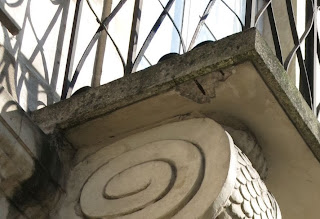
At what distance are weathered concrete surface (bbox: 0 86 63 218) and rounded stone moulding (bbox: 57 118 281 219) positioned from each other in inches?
3.6

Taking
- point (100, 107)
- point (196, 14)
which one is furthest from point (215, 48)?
point (196, 14)

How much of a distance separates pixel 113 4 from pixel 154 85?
888mm

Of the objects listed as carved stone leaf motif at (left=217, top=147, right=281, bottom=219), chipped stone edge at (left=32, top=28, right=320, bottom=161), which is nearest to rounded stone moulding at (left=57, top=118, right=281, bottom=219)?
carved stone leaf motif at (left=217, top=147, right=281, bottom=219)

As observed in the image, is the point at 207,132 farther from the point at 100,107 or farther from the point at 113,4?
the point at 113,4

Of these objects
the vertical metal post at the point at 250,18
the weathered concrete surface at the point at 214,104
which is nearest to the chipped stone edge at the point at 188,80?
→ the weathered concrete surface at the point at 214,104

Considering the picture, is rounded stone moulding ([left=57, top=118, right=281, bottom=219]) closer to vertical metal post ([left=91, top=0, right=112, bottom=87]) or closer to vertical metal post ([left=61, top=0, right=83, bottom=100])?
vertical metal post ([left=61, top=0, right=83, bottom=100])

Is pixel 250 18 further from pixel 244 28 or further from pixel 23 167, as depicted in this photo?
pixel 23 167

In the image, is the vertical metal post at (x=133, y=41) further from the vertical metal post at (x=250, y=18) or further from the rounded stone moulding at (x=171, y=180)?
the vertical metal post at (x=250, y=18)

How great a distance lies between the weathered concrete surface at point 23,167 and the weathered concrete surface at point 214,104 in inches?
5.1

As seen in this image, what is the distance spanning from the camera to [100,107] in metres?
3.65

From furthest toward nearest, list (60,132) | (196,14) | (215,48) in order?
(196,14) → (60,132) → (215,48)

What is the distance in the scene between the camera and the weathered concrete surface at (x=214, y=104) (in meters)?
3.49

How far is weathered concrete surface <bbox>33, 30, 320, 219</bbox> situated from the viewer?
349 centimetres

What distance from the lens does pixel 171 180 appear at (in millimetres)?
3514
